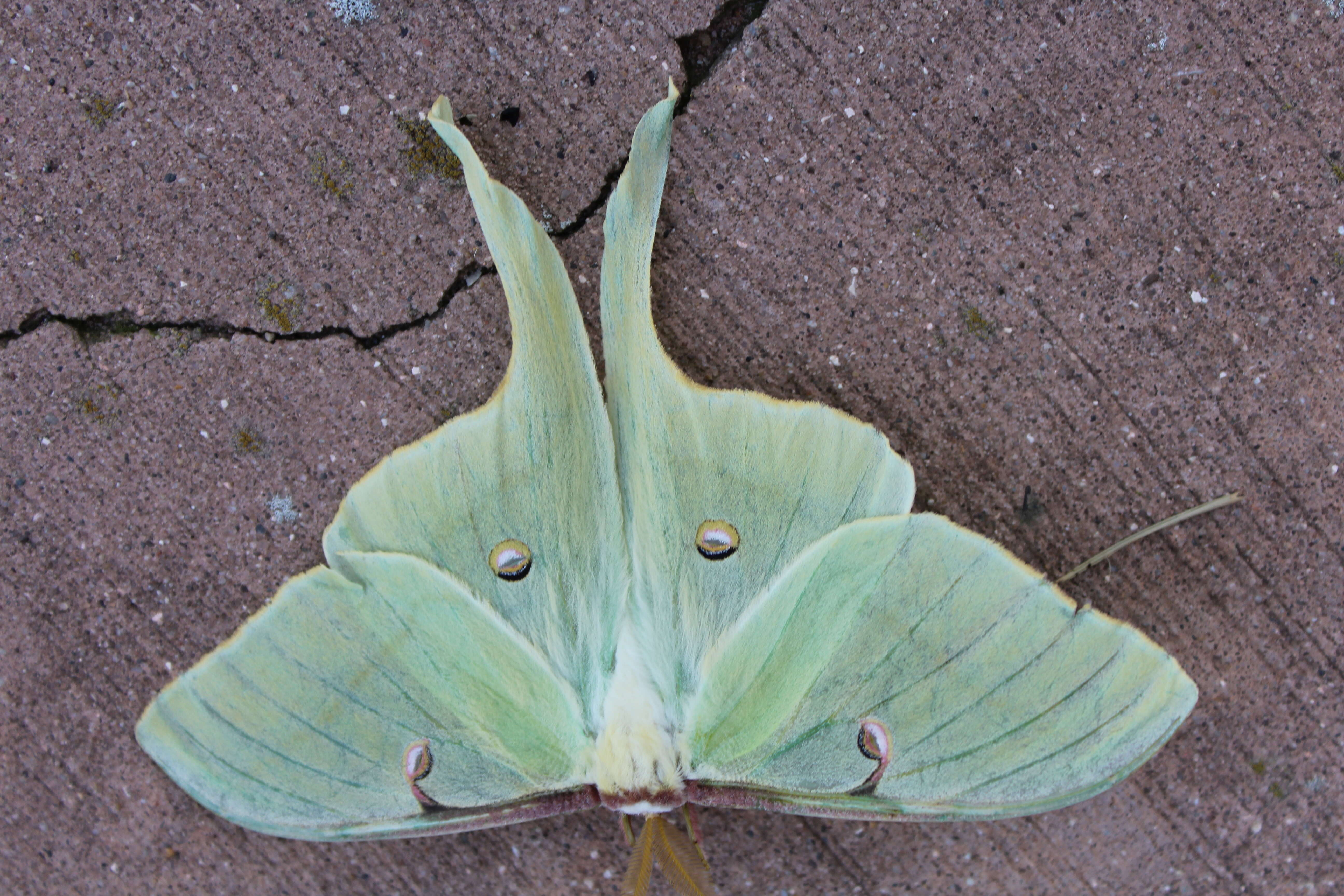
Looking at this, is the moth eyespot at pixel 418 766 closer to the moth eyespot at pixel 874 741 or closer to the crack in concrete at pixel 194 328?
the moth eyespot at pixel 874 741

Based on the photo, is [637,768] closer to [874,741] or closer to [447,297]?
[874,741]

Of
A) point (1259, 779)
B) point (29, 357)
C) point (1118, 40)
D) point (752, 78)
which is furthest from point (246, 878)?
point (1118, 40)

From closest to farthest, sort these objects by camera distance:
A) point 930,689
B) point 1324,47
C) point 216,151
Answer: point 930,689
point 1324,47
point 216,151

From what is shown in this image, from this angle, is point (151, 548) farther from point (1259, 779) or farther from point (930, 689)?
point (1259, 779)

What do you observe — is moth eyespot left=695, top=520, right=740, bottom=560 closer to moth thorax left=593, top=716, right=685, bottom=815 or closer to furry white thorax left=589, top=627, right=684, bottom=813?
furry white thorax left=589, top=627, right=684, bottom=813

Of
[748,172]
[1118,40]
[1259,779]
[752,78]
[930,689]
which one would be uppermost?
[1118,40]

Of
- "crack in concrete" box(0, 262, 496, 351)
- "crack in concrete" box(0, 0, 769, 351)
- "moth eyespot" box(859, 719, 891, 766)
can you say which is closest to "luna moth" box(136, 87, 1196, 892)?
"moth eyespot" box(859, 719, 891, 766)

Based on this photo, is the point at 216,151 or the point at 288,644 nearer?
the point at 288,644

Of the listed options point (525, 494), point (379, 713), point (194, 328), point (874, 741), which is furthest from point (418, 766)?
point (194, 328)
